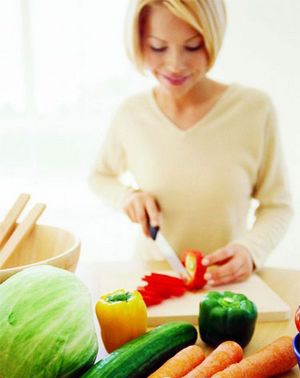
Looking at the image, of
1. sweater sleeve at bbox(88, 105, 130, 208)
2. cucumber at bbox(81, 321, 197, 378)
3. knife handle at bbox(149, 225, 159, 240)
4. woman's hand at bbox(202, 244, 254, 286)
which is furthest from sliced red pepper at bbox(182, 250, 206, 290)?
sweater sleeve at bbox(88, 105, 130, 208)

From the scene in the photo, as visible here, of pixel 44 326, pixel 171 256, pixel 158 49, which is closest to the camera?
pixel 44 326

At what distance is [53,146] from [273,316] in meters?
2.06

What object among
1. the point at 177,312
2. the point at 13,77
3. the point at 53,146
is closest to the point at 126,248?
the point at 53,146

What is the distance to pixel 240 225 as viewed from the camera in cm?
183

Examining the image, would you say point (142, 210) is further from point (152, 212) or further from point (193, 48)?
point (193, 48)

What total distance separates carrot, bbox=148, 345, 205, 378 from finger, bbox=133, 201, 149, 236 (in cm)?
60

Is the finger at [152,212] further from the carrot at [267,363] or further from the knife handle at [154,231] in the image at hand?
the carrot at [267,363]

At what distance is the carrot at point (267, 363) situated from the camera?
95 centimetres

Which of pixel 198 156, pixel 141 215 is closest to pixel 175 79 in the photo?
pixel 198 156

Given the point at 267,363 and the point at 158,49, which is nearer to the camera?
the point at 267,363

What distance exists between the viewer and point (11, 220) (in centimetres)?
129

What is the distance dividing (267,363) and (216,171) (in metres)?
0.83

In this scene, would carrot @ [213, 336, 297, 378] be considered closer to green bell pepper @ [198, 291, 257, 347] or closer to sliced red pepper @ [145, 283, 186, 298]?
green bell pepper @ [198, 291, 257, 347]

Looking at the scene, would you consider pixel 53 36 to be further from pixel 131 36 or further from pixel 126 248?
pixel 131 36
